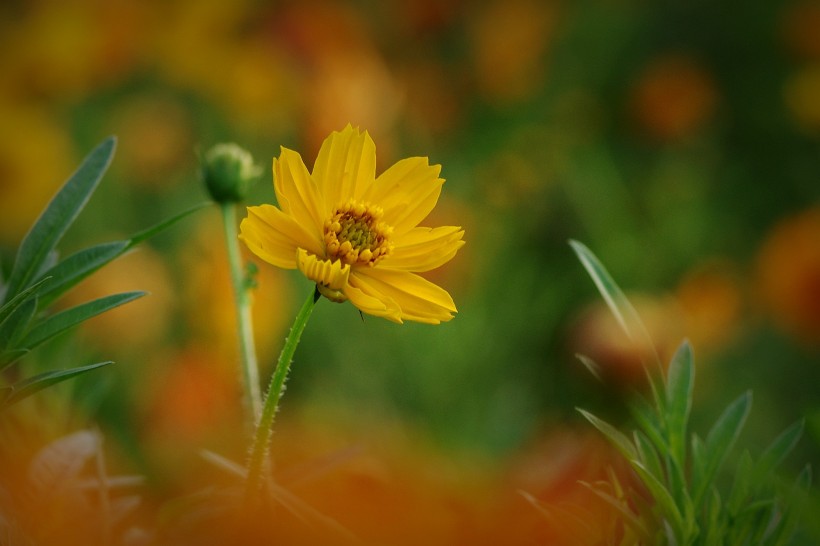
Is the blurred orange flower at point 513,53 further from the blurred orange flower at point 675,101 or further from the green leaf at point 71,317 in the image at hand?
the green leaf at point 71,317

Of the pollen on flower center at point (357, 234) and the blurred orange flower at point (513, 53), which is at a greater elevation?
the pollen on flower center at point (357, 234)

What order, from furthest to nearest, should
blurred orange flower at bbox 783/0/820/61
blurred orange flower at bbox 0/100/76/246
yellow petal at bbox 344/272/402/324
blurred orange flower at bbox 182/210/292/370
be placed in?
1. blurred orange flower at bbox 783/0/820/61
2. blurred orange flower at bbox 0/100/76/246
3. blurred orange flower at bbox 182/210/292/370
4. yellow petal at bbox 344/272/402/324

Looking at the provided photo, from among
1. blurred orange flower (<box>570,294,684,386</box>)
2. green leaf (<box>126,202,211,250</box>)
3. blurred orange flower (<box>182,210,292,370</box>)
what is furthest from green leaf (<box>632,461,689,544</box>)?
blurred orange flower (<box>182,210,292,370</box>)

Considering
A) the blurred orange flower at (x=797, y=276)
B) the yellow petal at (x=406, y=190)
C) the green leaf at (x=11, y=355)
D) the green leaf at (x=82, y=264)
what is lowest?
the blurred orange flower at (x=797, y=276)

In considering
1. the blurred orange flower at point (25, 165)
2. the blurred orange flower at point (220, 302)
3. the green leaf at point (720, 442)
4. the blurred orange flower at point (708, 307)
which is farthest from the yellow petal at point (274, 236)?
the blurred orange flower at point (25, 165)

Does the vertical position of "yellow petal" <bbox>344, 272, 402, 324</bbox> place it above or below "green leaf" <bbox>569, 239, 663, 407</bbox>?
above

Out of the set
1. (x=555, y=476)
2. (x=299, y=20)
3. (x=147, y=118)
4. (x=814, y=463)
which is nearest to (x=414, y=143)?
(x=299, y=20)

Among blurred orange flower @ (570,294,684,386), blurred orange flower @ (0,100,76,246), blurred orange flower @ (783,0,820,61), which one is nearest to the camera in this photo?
blurred orange flower @ (570,294,684,386)

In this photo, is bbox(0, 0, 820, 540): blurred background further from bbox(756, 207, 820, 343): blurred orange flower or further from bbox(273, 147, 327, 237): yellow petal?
bbox(273, 147, 327, 237): yellow petal
